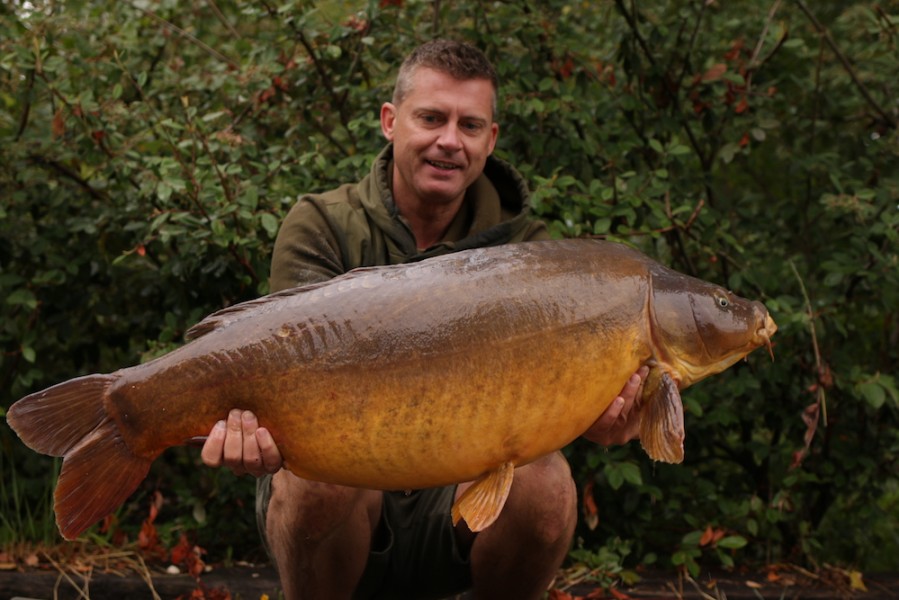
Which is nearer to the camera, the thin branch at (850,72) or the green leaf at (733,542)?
the green leaf at (733,542)

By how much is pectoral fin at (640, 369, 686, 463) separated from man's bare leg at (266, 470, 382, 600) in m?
0.63

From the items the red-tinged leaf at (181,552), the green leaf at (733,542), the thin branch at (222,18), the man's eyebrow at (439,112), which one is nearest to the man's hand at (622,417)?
the man's eyebrow at (439,112)

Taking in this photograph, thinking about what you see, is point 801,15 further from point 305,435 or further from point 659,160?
point 305,435

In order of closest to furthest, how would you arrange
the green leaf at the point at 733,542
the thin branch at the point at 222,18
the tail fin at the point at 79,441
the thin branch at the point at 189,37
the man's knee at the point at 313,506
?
the tail fin at the point at 79,441 → the man's knee at the point at 313,506 → the green leaf at the point at 733,542 → the thin branch at the point at 189,37 → the thin branch at the point at 222,18

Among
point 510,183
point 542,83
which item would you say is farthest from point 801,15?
point 510,183

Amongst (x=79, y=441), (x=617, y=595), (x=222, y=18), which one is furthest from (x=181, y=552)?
(x=222, y=18)

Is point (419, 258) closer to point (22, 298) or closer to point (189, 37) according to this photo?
point (22, 298)

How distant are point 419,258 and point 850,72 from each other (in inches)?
64.9

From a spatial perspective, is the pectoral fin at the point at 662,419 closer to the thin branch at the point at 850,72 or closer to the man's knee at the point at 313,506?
the man's knee at the point at 313,506

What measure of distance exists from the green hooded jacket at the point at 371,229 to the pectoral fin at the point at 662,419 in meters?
0.67

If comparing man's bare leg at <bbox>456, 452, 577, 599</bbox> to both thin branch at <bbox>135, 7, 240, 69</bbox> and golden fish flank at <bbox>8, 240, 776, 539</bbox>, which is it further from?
thin branch at <bbox>135, 7, 240, 69</bbox>

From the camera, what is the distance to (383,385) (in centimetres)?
192

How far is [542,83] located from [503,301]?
4.50 feet

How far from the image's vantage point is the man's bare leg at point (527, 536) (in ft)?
7.82
